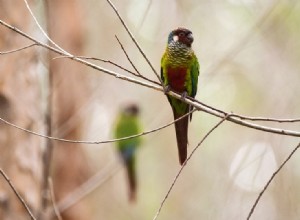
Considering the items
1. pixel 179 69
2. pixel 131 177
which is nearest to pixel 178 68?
pixel 179 69

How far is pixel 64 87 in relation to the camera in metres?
6.80

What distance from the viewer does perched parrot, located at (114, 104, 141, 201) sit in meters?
8.24

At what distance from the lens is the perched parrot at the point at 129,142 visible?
27.0 feet

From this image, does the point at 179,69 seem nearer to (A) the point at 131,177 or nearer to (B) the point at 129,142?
(B) the point at 129,142

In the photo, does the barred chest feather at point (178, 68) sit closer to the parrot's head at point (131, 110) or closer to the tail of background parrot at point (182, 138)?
the tail of background parrot at point (182, 138)

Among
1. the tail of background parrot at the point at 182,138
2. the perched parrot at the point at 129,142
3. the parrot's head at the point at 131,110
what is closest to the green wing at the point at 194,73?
the tail of background parrot at the point at 182,138

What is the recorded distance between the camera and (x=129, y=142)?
27.3 ft

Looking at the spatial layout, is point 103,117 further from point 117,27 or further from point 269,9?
point 269,9

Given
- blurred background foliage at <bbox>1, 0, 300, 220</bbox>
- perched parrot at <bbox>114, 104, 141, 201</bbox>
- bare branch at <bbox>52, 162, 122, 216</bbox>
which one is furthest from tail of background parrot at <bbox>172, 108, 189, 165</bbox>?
perched parrot at <bbox>114, 104, 141, 201</bbox>

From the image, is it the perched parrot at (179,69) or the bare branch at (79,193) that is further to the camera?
the bare branch at (79,193)

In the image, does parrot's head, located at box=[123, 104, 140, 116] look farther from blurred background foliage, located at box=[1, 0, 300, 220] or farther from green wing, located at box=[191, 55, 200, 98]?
green wing, located at box=[191, 55, 200, 98]

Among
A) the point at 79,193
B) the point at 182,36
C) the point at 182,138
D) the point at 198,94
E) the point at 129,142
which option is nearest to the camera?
the point at 182,138

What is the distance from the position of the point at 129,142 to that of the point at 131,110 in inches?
16.3

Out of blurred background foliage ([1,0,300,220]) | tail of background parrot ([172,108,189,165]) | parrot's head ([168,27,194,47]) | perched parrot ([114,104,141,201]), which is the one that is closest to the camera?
tail of background parrot ([172,108,189,165])
